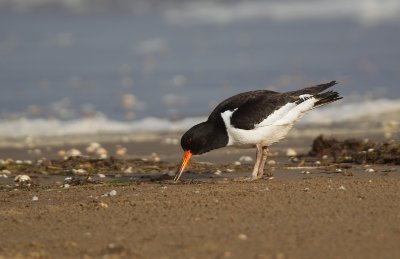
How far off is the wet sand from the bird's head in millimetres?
317

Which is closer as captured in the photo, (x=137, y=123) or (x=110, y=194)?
(x=110, y=194)

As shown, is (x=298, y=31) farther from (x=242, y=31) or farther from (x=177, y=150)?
(x=177, y=150)

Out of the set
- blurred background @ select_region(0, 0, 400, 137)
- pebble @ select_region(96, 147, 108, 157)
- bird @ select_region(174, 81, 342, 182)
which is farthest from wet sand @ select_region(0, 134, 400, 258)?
blurred background @ select_region(0, 0, 400, 137)

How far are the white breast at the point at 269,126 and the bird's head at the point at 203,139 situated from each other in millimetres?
98

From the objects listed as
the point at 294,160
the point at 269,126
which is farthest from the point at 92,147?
the point at 269,126

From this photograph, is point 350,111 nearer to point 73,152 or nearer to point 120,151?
point 120,151

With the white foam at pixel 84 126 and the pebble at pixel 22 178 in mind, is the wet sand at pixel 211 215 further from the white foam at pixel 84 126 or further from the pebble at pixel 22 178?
the white foam at pixel 84 126

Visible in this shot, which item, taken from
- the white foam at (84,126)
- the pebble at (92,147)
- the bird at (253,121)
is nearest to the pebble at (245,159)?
the bird at (253,121)

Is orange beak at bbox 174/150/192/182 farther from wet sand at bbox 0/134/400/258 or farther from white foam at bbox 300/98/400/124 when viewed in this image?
white foam at bbox 300/98/400/124

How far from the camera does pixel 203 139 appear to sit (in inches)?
351

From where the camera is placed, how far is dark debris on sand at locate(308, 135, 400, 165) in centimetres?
970

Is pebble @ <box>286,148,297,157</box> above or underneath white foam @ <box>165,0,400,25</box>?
underneath

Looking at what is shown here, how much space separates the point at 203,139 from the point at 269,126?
0.70 meters

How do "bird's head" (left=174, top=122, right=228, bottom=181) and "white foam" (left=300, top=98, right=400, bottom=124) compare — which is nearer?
"bird's head" (left=174, top=122, right=228, bottom=181)
